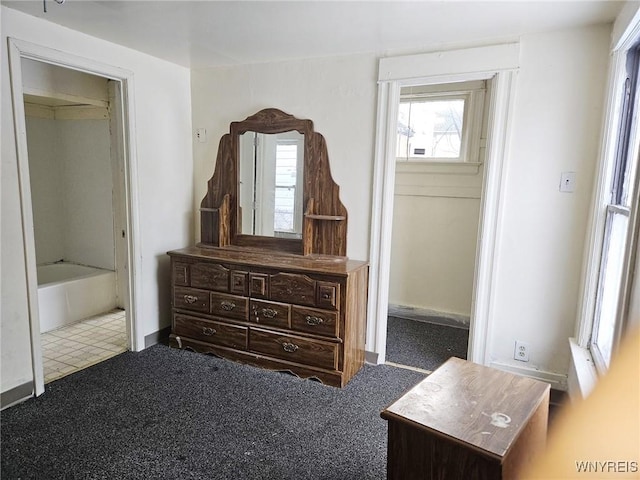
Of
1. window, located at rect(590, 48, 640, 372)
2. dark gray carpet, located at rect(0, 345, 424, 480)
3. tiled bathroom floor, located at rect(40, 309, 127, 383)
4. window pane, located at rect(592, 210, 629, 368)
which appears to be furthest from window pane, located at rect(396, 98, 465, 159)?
tiled bathroom floor, located at rect(40, 309, 127, 383)

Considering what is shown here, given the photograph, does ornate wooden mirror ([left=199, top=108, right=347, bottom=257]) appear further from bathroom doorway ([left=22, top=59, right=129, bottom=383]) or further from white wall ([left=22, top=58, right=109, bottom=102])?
white wall ([left=22, top=58, right=109, bottom=102])

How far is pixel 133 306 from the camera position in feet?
10.1

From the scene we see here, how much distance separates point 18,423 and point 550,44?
139 inches

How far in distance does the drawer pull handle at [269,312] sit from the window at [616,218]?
1.81 metres

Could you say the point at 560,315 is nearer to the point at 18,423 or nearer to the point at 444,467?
the point at 444,467

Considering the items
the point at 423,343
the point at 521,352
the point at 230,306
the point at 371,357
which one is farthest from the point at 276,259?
Answer: the point at 521,352

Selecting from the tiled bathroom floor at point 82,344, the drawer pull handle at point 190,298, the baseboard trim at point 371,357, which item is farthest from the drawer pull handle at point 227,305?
the baseboard trim at point 371,357

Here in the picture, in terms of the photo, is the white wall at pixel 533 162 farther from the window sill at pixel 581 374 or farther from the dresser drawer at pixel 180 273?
the dresser drawer at pixel 180 273

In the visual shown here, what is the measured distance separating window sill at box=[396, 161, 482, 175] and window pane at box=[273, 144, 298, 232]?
1231mm

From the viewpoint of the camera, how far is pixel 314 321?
2.67 m

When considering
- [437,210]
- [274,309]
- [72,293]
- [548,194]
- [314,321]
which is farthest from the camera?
[437,210]

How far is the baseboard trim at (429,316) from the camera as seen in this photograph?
3760 millimetres

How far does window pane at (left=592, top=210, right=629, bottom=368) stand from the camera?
1.90m

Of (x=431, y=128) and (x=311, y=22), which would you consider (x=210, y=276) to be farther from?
(x=431, y=128)
